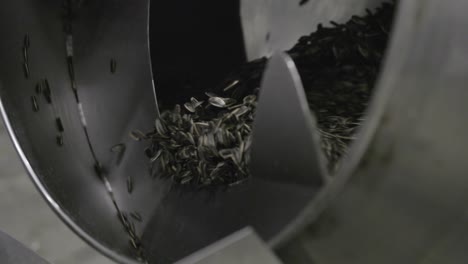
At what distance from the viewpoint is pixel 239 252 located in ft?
1.19

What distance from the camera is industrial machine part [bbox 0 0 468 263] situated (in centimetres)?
30

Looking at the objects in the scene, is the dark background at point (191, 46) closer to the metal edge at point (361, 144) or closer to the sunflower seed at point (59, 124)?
the sunflower seed at point (59, 124)

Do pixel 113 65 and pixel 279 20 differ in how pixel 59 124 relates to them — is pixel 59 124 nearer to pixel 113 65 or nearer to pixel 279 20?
pixel 113 65

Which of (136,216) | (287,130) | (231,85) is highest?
(287,130)

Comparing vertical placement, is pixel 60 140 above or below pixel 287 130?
below

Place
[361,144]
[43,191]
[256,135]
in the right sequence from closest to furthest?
[361,144] → [256,135] → [43,191]

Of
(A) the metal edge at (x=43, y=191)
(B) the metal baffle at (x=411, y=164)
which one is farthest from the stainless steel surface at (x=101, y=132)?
(B) the metal baffle at (x=411, y=164)

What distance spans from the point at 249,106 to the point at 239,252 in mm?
346

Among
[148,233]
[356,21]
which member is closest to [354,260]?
[148,233]

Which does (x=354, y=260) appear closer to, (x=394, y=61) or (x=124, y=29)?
(x=394, y=61)

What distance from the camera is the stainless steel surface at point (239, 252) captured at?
0.35 m

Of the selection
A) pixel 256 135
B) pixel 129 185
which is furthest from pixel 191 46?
pixel 256 135

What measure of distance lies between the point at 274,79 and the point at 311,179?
84 mm

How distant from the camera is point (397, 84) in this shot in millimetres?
297
